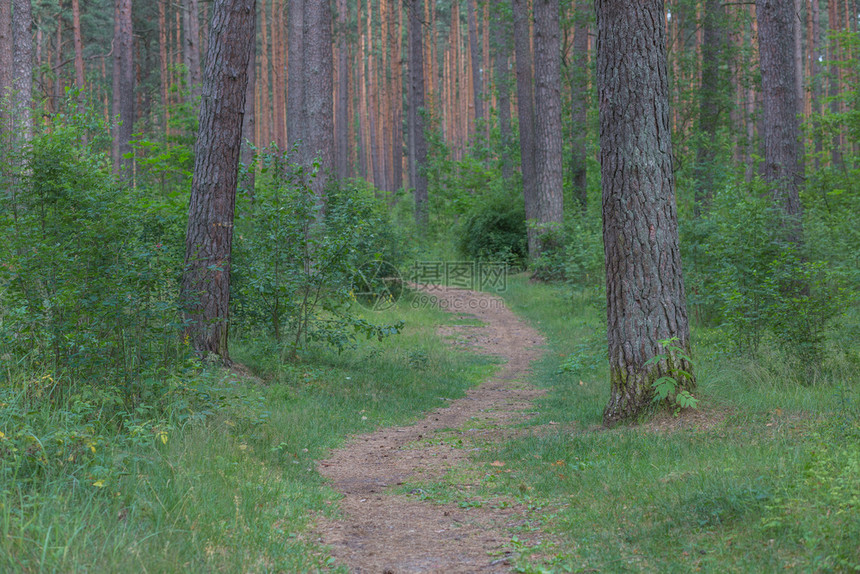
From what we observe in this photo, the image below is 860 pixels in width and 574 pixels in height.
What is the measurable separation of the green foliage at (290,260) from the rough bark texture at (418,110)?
56.9ft

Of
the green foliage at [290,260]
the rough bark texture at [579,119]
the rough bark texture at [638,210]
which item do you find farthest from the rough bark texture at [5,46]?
the rough bark texture at [579,119]

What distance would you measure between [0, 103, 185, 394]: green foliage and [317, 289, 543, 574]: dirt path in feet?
6.56

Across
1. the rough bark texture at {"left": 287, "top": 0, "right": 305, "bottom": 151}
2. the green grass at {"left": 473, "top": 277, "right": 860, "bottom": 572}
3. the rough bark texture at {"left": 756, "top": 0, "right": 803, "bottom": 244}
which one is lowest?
the green grass at {"left": 473, "top": 277, "right": 860, "bottom": 572}

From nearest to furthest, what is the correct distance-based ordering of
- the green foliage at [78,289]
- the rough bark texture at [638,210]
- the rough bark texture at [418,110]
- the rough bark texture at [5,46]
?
the green foliage at [78,289], the rough bark texture at [638,210], the rough bark texture at [5,46], the rough bark texture at [418,110]

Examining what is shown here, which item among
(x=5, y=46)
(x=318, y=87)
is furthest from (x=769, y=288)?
(x=5, y=46)

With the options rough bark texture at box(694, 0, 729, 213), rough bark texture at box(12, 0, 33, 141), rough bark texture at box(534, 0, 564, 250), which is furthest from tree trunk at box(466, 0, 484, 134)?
rough bark texture at box(12, 0, 33, 141)

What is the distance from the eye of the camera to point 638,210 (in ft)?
20.4

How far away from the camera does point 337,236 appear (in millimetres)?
9438

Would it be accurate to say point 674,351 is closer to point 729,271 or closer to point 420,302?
point 729,271

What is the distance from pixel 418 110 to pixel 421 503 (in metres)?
24.1

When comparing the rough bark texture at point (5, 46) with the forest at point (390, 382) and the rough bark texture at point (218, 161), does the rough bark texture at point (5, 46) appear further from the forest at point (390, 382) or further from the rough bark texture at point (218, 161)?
the rough bark texture at point (218, 161)

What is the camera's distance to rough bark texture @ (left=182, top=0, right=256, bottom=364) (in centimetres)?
795

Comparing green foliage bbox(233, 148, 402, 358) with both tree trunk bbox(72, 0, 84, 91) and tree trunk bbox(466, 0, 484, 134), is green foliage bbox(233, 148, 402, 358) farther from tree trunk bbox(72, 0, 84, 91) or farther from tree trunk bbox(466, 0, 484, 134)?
tree trunk bbox(466, 0, 484, 134)

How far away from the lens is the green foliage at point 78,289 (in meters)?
5.75
